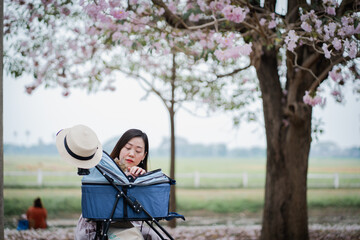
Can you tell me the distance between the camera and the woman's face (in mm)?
3158

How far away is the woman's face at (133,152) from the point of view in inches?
124

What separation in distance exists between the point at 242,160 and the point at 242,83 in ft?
61.7

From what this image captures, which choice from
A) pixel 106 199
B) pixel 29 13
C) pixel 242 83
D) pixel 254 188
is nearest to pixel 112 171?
pixel 106 199

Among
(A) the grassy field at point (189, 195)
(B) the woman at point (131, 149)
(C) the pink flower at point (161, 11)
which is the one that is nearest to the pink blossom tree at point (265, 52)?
(C) the pink flower at point (161, 11)

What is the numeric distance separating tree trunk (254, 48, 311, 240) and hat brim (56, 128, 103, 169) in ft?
10.9

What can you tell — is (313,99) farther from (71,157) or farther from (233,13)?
(71,157)

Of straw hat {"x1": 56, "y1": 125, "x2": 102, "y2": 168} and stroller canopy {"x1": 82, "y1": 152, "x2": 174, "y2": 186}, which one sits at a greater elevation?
straw hat {"x1": 56, "y1": 125, "x2": 102, "y2": 168}

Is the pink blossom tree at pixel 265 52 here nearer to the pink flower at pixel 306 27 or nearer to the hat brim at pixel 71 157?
A: the pink flower at pixel 306 27

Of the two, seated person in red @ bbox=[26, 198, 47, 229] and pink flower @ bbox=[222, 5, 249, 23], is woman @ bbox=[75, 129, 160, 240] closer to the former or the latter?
pink flower @ bbox=[222, 5, 249, 23]

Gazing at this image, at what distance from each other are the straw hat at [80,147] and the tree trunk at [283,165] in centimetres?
333

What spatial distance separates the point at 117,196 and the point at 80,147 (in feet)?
1.22

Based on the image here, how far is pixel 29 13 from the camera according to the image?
16.9ft

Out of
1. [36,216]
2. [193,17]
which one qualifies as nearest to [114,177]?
[193,17]

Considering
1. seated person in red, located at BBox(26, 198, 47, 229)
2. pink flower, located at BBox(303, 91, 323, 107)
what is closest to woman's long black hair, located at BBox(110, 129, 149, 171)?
pink flower, located at BBox(303, 91, 323, 107)
